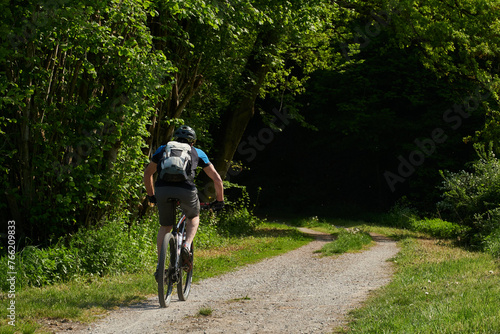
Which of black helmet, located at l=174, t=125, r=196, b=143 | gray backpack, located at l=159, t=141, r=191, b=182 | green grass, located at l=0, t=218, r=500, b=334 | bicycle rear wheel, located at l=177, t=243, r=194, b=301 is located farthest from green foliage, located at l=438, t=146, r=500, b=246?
gray backpack, located at l=159, t=141, r=191, b=182

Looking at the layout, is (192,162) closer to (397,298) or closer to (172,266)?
(172,266)

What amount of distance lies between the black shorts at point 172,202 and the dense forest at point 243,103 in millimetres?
3080

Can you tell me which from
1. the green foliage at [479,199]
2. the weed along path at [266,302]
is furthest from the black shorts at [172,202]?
the green foliage at [479,199]

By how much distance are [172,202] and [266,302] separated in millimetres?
1786

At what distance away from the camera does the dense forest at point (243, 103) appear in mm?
9523

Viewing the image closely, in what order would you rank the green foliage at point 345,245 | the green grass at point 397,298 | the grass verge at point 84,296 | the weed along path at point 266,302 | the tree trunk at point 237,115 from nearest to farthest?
the green grass at point 397,298 → the weed along path at point 266,302 → the grass verge at point 84,296 → the green foliage at point 345,245 → the tree trunk at point 237,115

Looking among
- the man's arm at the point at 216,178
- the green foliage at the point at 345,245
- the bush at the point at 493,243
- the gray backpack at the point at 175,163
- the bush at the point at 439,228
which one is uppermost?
the gray backpack at the point at 175,163

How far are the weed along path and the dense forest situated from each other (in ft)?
10.1

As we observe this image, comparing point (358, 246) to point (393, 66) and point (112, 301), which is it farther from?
point (393, 66)

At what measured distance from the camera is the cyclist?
6.83 m

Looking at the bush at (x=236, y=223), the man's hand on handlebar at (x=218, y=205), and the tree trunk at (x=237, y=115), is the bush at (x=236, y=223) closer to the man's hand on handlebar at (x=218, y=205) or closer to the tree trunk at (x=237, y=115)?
the tree trunk at (x=237, y=115)

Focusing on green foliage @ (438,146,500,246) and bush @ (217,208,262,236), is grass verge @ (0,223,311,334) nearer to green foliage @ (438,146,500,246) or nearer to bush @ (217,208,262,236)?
bush @ (217,208,262,236)

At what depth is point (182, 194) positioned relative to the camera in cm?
685

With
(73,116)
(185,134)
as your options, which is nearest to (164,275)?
(185,134)
